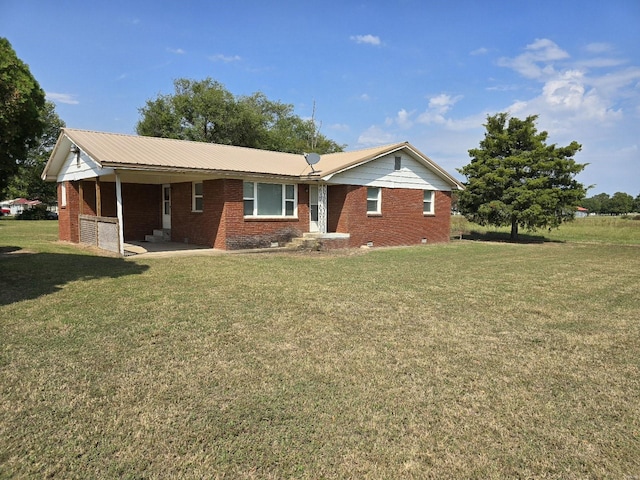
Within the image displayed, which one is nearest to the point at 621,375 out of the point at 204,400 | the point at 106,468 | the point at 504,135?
the point at 204,400

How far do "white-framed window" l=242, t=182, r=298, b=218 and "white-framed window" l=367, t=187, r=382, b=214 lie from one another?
3.47m

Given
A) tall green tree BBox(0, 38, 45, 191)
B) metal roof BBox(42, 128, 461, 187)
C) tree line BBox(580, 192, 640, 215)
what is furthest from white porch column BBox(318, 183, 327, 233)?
tree line BBox(580, 192, 640, 215)

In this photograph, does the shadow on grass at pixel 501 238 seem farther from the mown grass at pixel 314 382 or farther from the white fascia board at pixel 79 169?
the white fascia board at pixel 79 169

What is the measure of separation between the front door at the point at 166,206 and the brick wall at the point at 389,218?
23.1ft

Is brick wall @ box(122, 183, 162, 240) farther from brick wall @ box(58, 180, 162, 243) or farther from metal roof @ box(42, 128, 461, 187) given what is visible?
metal roof @ box(42, 128, 461, 187)

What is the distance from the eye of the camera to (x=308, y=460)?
3.00m

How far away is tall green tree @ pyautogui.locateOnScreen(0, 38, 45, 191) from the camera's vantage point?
807cm

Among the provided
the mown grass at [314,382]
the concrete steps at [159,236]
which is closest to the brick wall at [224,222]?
the concrete steps at [159,236]

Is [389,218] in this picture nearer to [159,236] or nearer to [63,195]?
[159,236]

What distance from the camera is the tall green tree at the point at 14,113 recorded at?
807 centimetres

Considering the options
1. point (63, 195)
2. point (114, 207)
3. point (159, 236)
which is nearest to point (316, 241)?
point (159, 236)

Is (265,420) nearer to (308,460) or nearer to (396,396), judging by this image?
(308,460)

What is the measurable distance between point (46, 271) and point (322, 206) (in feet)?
34.2

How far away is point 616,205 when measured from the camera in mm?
123875
